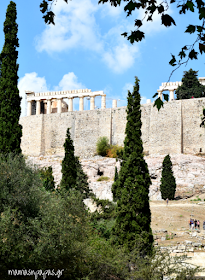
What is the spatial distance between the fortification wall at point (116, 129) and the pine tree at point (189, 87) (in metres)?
3.24

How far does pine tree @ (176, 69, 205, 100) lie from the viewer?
3659 centimetres

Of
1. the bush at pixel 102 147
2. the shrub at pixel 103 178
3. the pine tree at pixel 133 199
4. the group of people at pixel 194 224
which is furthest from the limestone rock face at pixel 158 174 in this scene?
the pine tree at pixel 133 199

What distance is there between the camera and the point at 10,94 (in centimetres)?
1338

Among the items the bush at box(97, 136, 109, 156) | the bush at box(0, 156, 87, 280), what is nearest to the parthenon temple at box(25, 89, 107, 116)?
the bush at box(97, 136, 109, 156)

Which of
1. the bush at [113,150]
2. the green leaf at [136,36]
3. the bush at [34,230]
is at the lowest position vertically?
the bush at [34,230]

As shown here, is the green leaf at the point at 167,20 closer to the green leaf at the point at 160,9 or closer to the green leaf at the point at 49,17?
the green leaf at the point at 160,9

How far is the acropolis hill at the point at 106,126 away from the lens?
3328 cm

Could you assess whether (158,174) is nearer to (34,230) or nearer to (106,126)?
(106,126)

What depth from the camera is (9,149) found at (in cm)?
1256

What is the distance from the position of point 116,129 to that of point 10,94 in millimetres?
25180

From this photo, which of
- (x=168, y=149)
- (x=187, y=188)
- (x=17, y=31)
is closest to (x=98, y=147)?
(x=168, y=149)

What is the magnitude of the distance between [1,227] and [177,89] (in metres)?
33.1

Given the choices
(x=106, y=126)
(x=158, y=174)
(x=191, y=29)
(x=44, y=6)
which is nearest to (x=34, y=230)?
(x=44, y=6)

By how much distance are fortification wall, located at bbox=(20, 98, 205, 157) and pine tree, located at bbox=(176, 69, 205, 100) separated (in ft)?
10.6
